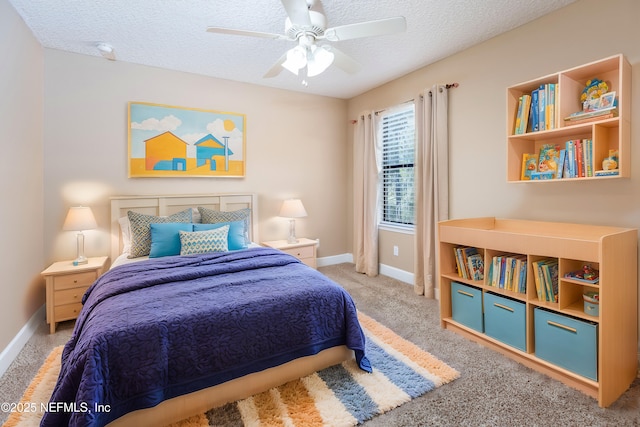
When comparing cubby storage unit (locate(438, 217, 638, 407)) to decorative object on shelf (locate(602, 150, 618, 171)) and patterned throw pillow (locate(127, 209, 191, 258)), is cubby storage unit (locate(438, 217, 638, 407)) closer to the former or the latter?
decorative object on shelf (locate(602, 150, 618, 171))

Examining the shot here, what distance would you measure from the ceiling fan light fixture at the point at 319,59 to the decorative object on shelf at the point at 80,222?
2.46 m

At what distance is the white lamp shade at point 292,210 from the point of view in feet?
12.8

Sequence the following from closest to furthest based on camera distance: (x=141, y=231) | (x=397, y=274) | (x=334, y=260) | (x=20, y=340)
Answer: (x=20, y=340) → (x=141, y=231) → (x=397, y=274) → (x=334, y=260)

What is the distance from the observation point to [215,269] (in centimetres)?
232

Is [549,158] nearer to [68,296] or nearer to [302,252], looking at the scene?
[302,252]

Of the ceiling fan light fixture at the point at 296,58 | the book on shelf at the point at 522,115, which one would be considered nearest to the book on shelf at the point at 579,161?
the book on shelf at the point at 522,115

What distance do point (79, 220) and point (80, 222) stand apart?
21 mm

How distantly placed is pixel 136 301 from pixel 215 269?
2.00ft

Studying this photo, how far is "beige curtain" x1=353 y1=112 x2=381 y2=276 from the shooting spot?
416 cm

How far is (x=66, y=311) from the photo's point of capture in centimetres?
269

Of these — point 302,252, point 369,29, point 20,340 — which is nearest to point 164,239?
point 20,340

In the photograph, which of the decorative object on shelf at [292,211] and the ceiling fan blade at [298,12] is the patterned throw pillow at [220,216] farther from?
the ceiling fan blade at [298,12]

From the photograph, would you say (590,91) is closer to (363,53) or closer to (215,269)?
(363,53)

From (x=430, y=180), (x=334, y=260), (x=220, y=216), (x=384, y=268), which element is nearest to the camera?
(x=430, y=180)
